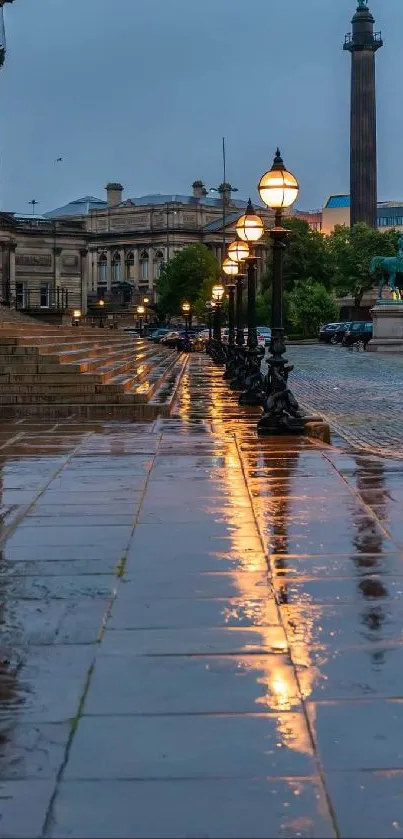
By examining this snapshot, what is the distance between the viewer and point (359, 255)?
369 ft

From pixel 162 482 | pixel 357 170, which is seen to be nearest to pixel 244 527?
pixel 162 482

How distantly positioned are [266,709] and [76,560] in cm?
332

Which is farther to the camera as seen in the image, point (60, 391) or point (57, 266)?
point (57, 266)

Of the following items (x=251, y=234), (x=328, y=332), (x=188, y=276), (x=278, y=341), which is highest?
(x=188, y=276)

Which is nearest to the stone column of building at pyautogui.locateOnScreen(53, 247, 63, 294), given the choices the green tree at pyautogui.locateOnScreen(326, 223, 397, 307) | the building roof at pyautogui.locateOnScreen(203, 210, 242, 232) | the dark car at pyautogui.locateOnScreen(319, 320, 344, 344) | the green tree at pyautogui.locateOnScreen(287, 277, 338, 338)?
the green tree at pyautogui.locateOnScreen(287, 277, 338, 338)

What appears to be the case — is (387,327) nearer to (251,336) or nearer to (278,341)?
(251,336)

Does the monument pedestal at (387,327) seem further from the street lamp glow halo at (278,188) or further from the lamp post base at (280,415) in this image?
the lamp post base at (280,415)

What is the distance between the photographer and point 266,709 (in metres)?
5.24

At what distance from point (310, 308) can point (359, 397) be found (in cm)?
8506

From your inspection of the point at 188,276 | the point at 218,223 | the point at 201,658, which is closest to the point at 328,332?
the point at 188,276

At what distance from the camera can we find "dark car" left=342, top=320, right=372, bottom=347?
82.8 meters

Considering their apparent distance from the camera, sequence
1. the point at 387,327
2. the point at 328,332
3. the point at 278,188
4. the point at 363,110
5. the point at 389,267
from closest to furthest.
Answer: the point at 278,188 < the point at 387,327 < the point at 389,267 < the point at 328,332 < the point at 363,110

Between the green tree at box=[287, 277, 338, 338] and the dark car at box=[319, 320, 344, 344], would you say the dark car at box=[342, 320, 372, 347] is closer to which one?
the dark car at box=[319, 320, 344, 344]

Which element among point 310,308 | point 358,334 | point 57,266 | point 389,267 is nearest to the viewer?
point 389,267
